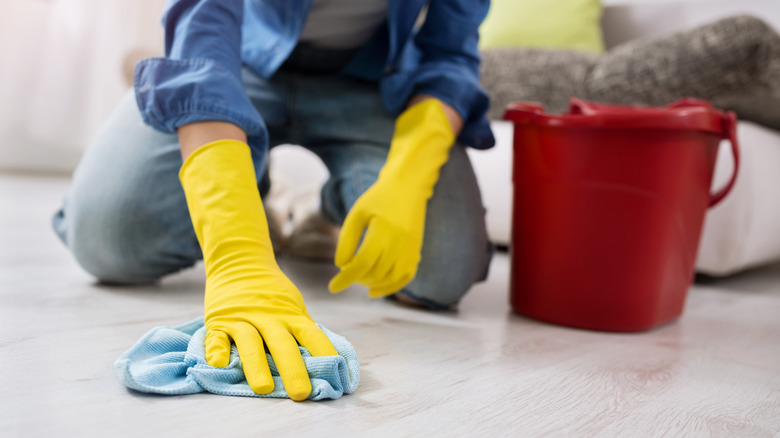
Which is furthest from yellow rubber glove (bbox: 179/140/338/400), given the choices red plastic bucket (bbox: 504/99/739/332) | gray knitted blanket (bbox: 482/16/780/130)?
gray knitted blanket (bbox: 482/16/780/130)

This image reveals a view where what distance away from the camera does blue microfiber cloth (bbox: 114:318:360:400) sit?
0.56 metres

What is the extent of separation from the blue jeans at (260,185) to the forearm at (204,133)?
14 cm

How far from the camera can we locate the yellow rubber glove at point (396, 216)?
85 cm

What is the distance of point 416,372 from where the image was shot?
687mm

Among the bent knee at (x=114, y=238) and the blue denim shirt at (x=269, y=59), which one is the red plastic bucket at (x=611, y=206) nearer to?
the blue denim shirt at (x=269, y=59)

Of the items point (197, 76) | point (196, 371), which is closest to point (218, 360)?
point (196, 371)

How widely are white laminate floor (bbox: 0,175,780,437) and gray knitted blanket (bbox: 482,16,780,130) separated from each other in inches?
20.1

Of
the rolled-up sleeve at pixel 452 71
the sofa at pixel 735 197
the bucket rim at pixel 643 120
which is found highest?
the rolled-up sleeve at pixel 452 71

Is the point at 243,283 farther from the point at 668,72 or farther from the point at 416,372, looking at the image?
the point at 668,72

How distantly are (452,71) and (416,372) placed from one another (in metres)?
0.52

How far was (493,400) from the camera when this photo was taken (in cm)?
62

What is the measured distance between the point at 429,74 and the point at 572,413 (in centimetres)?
58

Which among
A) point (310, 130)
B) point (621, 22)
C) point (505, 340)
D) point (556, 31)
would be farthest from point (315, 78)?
point (621, 22)

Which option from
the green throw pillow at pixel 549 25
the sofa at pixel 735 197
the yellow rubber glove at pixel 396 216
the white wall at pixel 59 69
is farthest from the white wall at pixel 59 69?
the yellow rubber glove at pixel 396 216
